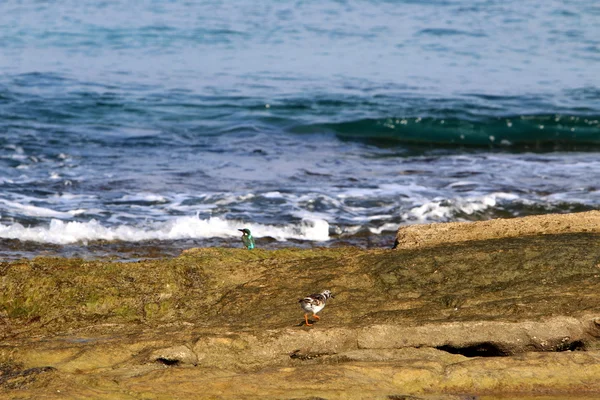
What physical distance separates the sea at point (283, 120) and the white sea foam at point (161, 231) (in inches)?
0.9

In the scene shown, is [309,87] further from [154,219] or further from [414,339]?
[414,339]

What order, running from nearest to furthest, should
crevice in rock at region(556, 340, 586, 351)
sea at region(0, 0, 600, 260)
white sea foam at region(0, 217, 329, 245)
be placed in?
crevice in rock at region(556, 340, 586, 351) → white sea foam at region(0, 217, 329, 245) → sea at region(0, 0, 600, 260)

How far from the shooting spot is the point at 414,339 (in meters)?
4.54

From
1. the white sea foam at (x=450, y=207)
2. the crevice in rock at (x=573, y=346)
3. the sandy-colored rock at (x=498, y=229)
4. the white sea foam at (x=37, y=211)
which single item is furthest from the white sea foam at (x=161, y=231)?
the crevice in rock at (x=573, y=346)

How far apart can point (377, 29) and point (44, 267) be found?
23242mm

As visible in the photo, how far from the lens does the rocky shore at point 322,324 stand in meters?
4.08

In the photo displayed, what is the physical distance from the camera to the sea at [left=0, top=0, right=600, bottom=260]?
1002 cm

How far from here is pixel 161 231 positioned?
9.16 m

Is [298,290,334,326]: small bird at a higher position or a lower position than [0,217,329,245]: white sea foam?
higher

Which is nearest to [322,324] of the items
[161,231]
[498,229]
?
[498,229]

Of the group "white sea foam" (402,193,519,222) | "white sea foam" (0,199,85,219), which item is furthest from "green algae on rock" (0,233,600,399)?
"white sea foam" (402,193,519,222)

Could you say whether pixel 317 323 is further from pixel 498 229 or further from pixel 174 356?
pixel 498 229

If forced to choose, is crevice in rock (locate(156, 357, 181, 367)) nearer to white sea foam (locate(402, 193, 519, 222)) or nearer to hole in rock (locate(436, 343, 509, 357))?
hole in rock (locate(436, 343, 509, 357))

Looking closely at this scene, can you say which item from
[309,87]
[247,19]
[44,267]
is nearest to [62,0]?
[247,19]
